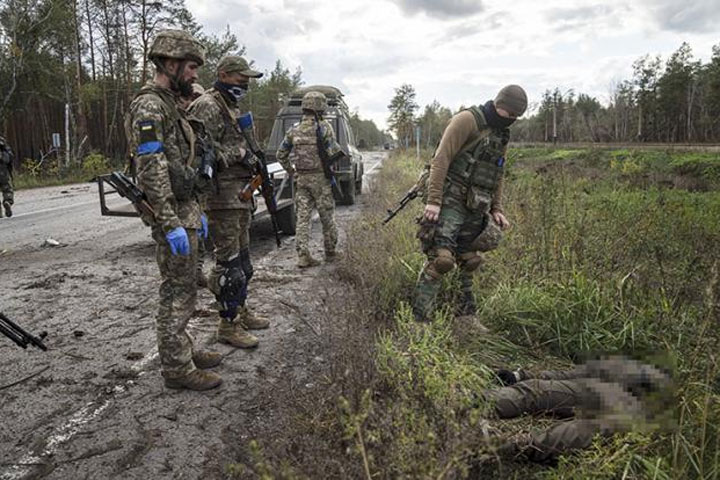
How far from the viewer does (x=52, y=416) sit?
2562 millimetres

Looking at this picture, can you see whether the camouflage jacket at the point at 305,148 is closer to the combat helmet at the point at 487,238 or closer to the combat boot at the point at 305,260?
the combat boot at the point at 305,260

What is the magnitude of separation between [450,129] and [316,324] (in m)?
1.78

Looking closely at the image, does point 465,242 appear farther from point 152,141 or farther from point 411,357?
point 152,141

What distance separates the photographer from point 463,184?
138 inches

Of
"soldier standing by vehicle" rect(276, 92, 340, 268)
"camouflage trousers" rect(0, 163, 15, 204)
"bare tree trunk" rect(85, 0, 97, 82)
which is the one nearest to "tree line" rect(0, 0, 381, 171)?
"bare tree trunk" rect(85, 0, 97, 82)

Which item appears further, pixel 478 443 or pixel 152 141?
pixel 152 141

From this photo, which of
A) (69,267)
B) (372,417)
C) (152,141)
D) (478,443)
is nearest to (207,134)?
(152,141)

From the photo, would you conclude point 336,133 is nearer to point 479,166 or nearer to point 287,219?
point 287,219

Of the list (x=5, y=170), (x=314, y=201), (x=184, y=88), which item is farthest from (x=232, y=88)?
(x=5, y=170)

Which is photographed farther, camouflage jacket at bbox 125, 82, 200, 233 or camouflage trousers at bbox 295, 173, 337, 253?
camouflage trousers at bbox 295, 173, 337, 253

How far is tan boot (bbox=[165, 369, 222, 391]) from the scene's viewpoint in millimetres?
2838

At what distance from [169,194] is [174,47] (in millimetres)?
807

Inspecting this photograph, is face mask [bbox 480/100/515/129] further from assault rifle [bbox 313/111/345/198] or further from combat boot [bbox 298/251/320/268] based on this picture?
combat boot [bbox 298/251/320/268]

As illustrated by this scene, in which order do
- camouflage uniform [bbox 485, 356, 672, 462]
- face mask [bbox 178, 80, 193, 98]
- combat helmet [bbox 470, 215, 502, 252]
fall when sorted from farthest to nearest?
combat helmet [bbox 470, 215, 502, 252] < face mask [bbox 178, 80, 193, 98] < camouflage uniform [bbox 485, 356, 672, 462]
